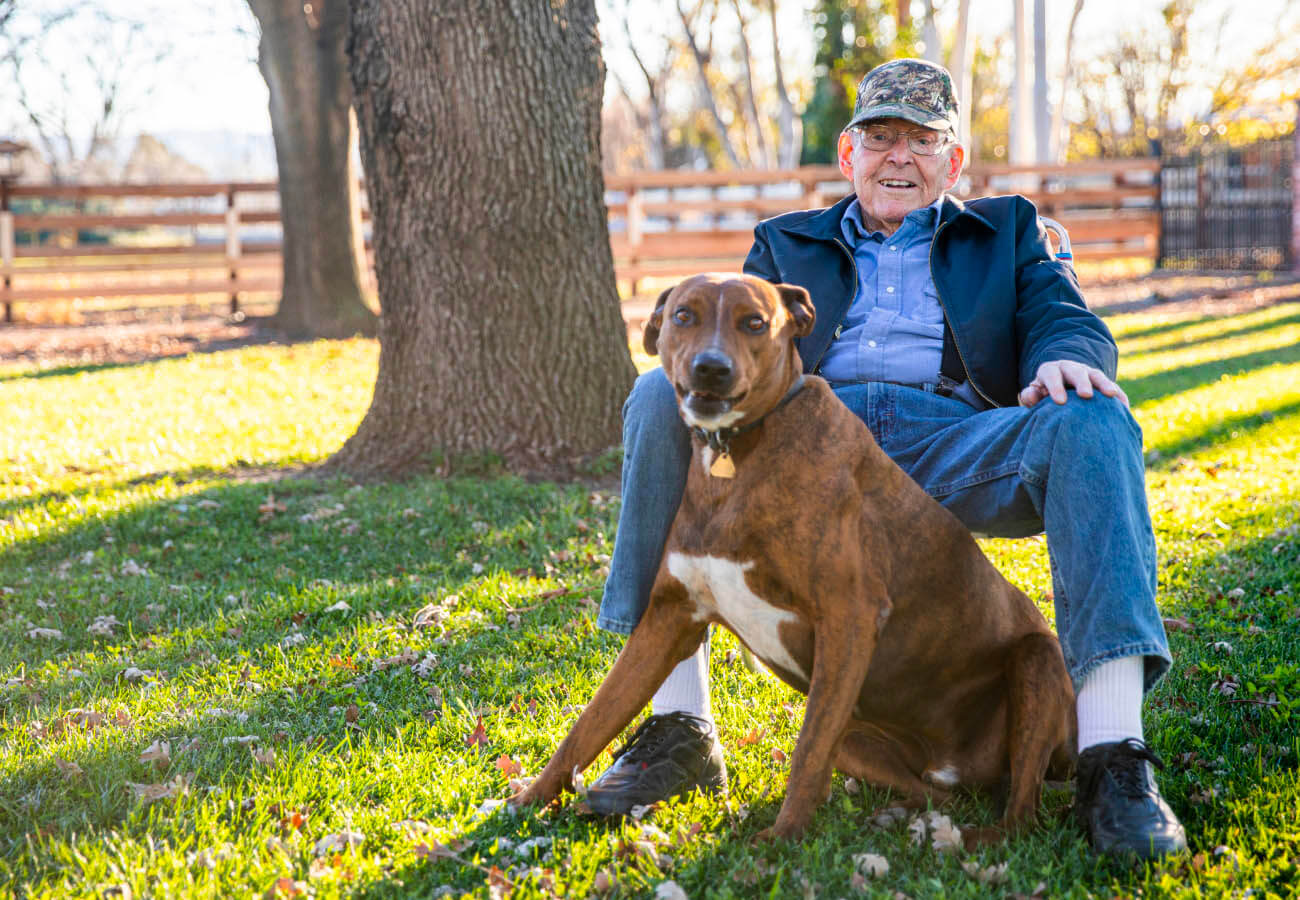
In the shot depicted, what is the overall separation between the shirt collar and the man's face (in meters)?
0.03

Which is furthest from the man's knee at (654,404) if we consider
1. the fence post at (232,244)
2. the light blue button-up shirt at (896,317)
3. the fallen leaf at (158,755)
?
the fence post at (232,244)

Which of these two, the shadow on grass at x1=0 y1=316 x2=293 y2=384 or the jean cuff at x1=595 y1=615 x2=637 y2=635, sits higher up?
the shadow on grass at x1=0 y1=316 x2=293 y2=384

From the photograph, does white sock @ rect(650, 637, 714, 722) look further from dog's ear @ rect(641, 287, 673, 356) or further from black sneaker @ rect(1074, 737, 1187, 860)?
black sneaker @ rect(1074, 737, 1187, 860)

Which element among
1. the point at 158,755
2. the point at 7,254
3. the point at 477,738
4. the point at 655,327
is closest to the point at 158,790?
the point at 158,755

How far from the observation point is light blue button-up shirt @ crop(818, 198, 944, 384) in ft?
10.9

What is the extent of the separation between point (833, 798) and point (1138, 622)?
2.97 feet

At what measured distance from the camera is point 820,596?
8.44 ft

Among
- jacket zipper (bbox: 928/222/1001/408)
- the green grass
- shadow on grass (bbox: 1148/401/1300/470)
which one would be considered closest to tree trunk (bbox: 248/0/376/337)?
the green grass

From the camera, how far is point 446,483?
6.34 meters

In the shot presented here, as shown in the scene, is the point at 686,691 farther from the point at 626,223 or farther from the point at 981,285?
the point at 626,223

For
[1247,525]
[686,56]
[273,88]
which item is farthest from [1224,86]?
[1247,525]

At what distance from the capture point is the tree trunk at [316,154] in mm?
13016

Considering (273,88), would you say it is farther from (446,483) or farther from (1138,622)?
(1138,622)

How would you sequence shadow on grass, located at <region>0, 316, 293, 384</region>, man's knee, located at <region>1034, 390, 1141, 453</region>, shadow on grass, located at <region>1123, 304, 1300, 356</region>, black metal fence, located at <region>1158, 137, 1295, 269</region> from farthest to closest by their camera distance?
black metal fence, located at <region>1158, 137, 1295, 269</region> → shadow on grass, located at <region>1123, 304, 1300, 356</region> → shadow on grass, located at <region>0, 316, 293, 384</region> → man's knee, located at <region>1034, 390, 1141, 453</region>
